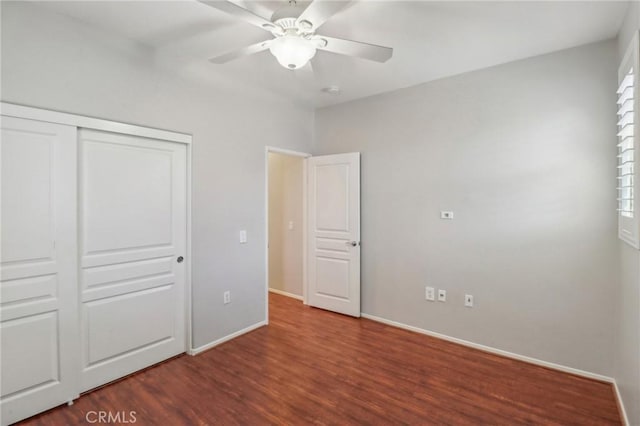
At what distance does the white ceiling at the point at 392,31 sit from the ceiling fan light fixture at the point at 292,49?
33cm

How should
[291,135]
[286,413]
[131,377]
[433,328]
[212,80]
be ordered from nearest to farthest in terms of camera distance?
[286,413]
[131,377]
[212,80]
[433,328]
[291,135]

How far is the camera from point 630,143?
1.88 m

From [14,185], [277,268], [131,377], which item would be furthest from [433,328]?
[14,185]

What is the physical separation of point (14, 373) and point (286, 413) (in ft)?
5.89

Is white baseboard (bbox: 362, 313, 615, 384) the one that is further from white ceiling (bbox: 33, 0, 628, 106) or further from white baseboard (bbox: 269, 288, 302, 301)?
white ceiling (bbox: 33, 0, 628, 106)

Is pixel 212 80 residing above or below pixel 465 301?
above

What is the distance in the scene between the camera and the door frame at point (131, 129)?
6.64 feet

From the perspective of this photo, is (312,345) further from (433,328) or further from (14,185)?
(14,185)

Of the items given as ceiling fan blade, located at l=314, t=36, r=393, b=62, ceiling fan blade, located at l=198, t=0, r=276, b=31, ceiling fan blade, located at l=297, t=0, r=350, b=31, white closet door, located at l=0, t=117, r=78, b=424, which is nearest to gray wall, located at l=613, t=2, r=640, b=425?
ceiling fan blade, located at l=314, t=36, r=393, b=62

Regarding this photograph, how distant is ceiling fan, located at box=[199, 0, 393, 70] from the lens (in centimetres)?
161

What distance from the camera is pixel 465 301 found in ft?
10.4

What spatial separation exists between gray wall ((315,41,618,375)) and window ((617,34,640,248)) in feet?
1.65

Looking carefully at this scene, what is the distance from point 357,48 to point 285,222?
330cm

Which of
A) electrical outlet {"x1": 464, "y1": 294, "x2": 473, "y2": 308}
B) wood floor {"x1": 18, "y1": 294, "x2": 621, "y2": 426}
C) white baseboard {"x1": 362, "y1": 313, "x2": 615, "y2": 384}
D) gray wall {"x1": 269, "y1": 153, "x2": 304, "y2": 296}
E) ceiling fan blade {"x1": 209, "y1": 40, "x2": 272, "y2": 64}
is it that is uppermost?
ceiling fan blade {"x1": 209, "y1": 40, "x2": 272, "y2": 64}
